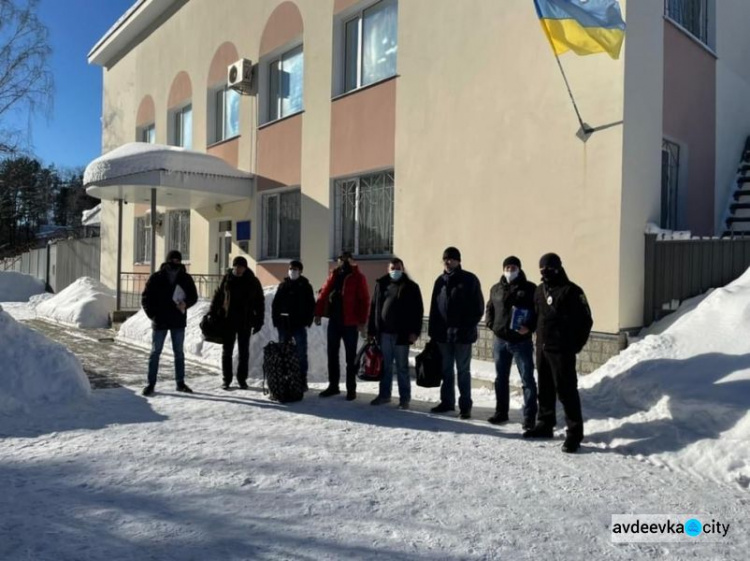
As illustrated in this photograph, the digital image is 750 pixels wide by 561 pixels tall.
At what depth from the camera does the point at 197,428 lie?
5742 millimetres

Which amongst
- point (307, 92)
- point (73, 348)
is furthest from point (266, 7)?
point (73, 348)

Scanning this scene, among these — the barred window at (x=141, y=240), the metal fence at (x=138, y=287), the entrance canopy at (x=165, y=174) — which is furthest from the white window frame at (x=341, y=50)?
the barred window at (x=141, y=240)

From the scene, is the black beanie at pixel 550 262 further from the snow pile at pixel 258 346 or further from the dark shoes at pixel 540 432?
the snow pile at pixel 258 346

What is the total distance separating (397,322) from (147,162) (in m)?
8.99

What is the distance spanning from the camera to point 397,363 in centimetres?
681

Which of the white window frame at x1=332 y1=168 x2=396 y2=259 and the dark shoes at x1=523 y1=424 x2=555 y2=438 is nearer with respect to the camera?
the dark shoes at x1=523 y1=424 x2=555 y2=438

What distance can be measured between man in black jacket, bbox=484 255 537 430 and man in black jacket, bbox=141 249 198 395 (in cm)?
370

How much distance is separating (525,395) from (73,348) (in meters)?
8.84

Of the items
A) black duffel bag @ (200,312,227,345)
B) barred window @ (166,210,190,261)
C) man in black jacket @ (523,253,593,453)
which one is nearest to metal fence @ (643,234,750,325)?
man in black jacket @ (523,253,593,453)

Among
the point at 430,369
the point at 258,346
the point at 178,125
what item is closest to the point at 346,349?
the point at 430,369

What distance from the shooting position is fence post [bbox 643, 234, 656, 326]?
311 inches

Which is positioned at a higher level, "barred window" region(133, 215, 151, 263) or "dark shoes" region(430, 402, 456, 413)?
"barred window" region(133, 215, 151, 263)

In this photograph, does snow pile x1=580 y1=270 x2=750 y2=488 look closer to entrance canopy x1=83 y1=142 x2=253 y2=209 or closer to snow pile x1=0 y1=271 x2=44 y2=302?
entrance canopy x1=83 y1=142 x2=253 y2=209

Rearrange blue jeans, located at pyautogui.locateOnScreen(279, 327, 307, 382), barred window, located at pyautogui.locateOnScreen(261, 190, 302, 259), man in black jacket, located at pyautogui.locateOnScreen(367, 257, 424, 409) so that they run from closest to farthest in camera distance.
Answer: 1. man in black jacket, located at pyautogui.locateOnScreen(367, 257, 424, 409)
2. blue jeans, located at pyautogui.locateOnScreen(279, 327, 307, 382)
3. barred window, located at pyautogui.locateOnScreen(261, 190, 302, 259)
